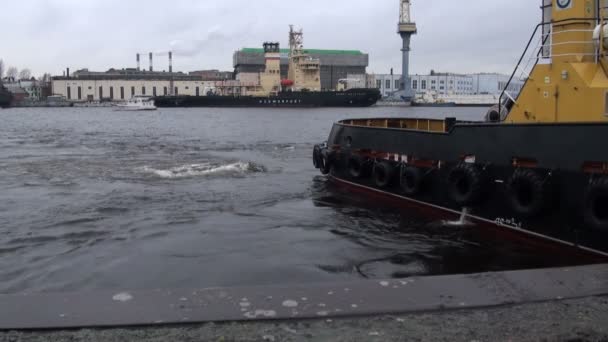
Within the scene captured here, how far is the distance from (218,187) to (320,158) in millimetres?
3130

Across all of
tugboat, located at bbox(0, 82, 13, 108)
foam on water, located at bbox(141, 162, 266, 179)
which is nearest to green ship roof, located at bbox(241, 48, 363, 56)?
tugboat, located at bbox(0, 82, 13, 108)

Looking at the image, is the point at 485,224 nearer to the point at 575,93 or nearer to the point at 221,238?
the point at 575,93

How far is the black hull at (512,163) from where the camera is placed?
753 centimetres

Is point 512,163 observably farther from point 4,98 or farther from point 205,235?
point 4,98

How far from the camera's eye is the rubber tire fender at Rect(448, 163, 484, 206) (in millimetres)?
9195

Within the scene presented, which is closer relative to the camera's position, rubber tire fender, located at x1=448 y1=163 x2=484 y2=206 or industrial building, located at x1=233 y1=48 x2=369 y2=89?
rubber tire fender, located at x1=448 y1=163 x2=484 y2=206

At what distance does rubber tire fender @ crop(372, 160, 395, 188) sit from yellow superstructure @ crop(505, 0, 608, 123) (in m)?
3.06

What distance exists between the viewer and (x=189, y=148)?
27.4 m

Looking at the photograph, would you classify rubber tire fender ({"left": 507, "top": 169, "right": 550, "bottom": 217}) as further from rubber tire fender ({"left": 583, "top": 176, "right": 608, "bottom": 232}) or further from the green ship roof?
the green ship roof

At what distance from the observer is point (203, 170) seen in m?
18.1

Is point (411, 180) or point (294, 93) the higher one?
point (294, 93)

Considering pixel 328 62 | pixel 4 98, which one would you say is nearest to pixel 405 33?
pixel 328 62

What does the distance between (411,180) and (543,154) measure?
3.31 meters

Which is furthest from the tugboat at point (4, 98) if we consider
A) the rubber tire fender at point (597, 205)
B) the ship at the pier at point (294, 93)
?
the rubber tire fender at point (597, 205)
